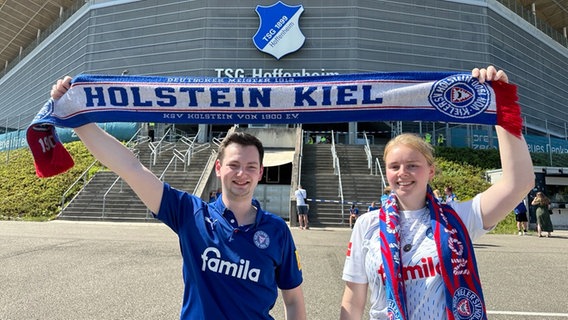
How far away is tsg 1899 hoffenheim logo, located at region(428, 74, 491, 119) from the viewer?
2396 mm

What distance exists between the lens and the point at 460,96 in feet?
8.18

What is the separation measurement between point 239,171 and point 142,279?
4.18 metres

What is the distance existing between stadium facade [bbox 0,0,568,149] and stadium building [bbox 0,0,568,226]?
0.27ft

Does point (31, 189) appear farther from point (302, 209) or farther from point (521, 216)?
point (521, 216)

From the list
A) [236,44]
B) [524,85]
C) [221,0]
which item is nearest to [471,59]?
[524,85]

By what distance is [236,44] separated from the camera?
95.1 ft

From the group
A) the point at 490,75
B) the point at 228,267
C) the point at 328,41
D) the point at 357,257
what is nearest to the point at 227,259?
the point at 228,267

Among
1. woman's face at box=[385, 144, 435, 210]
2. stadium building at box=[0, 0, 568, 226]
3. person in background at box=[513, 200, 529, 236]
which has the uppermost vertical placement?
stadium building at box=[0, 0, 568, 226]

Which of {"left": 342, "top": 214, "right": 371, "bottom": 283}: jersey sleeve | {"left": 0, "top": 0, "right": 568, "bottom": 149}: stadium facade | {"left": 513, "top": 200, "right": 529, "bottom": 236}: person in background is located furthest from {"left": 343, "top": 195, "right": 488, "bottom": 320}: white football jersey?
{"left": 0, "top": 0, "right": 568, "bottom": 149}: stadium facade

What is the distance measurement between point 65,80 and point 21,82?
53.0m

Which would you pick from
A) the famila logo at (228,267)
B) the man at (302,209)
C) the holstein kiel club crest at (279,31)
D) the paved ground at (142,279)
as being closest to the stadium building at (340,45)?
the holstein kiel club crest at (279,31)

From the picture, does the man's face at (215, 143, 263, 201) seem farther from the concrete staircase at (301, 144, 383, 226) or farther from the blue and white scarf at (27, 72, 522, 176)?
the concrete staircase at (301, 144, 383, 226)

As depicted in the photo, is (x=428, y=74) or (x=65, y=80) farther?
(x=428, y=74)

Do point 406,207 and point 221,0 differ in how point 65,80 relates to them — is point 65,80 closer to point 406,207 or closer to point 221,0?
point 406,207
